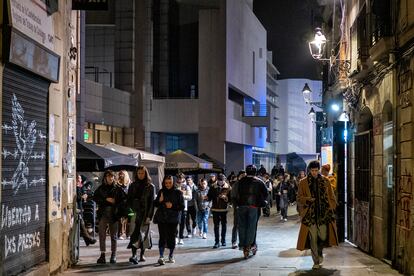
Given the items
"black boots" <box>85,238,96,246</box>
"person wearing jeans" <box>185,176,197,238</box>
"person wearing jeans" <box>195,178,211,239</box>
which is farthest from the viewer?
"person wearing jeans" <box>185,176,197,238</box>

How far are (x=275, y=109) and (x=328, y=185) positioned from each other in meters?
53.4

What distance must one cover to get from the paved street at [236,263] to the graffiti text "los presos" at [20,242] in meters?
1.54

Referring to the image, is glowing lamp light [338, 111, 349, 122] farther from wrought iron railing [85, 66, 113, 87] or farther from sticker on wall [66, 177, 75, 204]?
wrought iron railing [85, 66, 113, 87]

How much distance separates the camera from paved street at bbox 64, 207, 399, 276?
11016 millimetres

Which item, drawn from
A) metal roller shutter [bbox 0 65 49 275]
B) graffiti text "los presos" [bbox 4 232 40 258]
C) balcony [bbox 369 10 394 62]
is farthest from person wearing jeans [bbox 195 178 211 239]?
graffiti text "los presos" [bbox 4 232 40 258]

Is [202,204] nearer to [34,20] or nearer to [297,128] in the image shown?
[34,20]

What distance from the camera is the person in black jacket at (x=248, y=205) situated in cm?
1270

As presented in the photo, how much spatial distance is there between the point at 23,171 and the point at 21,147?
0.35 meters

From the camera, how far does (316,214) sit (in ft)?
37.0

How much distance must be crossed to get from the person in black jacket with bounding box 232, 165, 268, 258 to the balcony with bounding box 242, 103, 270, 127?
3016 cm

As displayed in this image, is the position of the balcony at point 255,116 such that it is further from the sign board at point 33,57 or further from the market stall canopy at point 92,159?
the sign board at point 33,57

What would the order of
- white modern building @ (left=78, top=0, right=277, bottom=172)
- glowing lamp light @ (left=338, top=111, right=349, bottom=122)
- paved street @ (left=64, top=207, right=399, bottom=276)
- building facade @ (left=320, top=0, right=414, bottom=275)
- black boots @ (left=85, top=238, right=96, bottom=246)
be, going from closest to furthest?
building facade @ (left=320, top=0, right=414, bottom=275) → paved street @ (left=64, top=207, right=399, bottom=276) → black boots @ (left=85, top=238, right=96, bottom=246) → glowing lamp light @ (left=338, top=111, right=349, bottom=122) → white modern building @ (left=78, top=0, right=277, bottom=172)

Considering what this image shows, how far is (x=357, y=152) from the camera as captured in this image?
1517 cm

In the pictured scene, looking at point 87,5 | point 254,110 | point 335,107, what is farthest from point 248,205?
point 254,110
